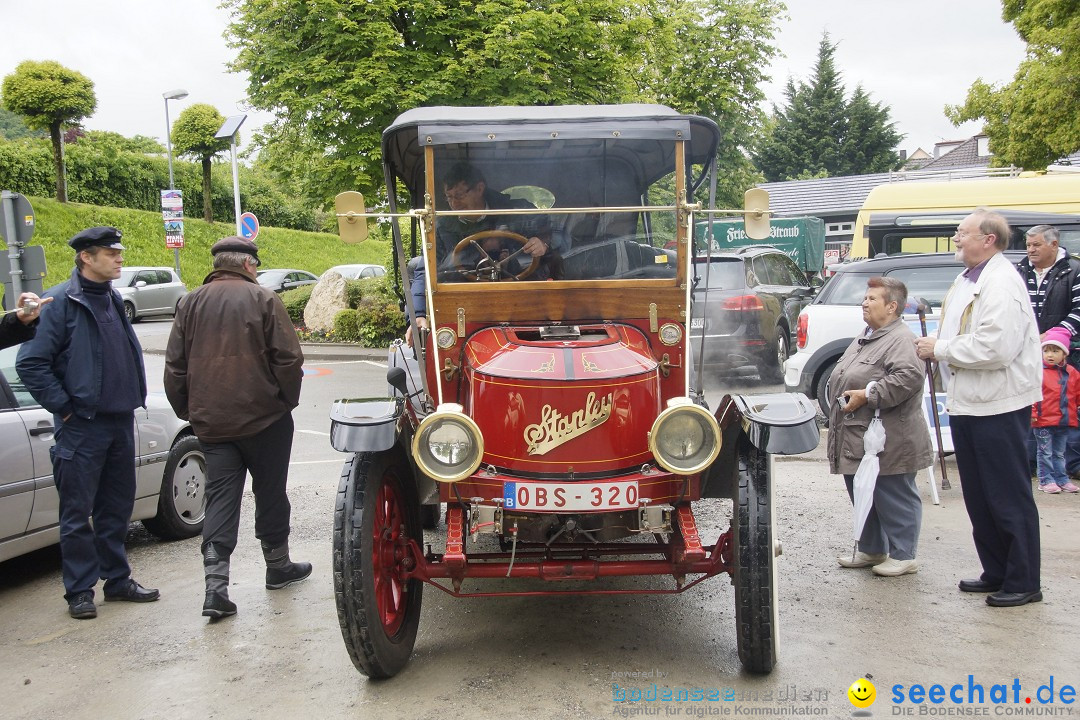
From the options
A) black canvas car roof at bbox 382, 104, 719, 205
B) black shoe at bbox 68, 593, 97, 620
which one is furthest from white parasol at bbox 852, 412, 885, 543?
black shoe at bbox 68, 593, 97, 620

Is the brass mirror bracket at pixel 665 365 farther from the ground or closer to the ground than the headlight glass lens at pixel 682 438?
farther from the ground

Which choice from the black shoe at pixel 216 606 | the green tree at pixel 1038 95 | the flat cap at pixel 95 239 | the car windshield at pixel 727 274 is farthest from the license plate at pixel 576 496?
the green tree at pixel 1038 95

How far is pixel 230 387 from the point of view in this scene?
188 inches

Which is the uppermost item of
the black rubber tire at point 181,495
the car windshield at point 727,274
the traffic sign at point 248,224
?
the traffic sign at point 248,224

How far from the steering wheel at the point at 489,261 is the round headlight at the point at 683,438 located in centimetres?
130

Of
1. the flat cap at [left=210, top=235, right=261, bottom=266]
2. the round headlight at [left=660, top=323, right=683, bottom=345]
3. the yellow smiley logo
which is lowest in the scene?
the yellow smiley logo

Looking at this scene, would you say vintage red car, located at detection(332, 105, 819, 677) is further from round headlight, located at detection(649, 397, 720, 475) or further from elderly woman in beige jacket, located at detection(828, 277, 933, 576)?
elderly woman in beige jacket, located at detection(828, 277, 933, 576)

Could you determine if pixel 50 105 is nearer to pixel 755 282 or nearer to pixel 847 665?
pixel 755 282

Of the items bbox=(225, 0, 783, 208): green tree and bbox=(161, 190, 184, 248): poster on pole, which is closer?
bbox=(225, 0, 783, 208): green tree

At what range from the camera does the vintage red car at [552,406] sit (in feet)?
12.6

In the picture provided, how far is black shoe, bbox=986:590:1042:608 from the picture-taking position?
463 centimetres

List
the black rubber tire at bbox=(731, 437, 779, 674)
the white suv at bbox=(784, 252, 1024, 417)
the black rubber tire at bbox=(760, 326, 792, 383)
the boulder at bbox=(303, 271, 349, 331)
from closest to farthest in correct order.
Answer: the black rubber tire at bbox=(731, 437, 779, 674) < the white suv at bbox=(784, 252, 1024, 417) < the black rubber tire at bbox=(760, 326, 792, 383) < the boulder at bbox=(303, 271, 349, 331)

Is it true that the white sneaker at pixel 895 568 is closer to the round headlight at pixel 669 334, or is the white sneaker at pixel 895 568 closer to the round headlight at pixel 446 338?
the round headlight at pixel 669 334

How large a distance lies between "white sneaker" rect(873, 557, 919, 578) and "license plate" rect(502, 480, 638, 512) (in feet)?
6.90
